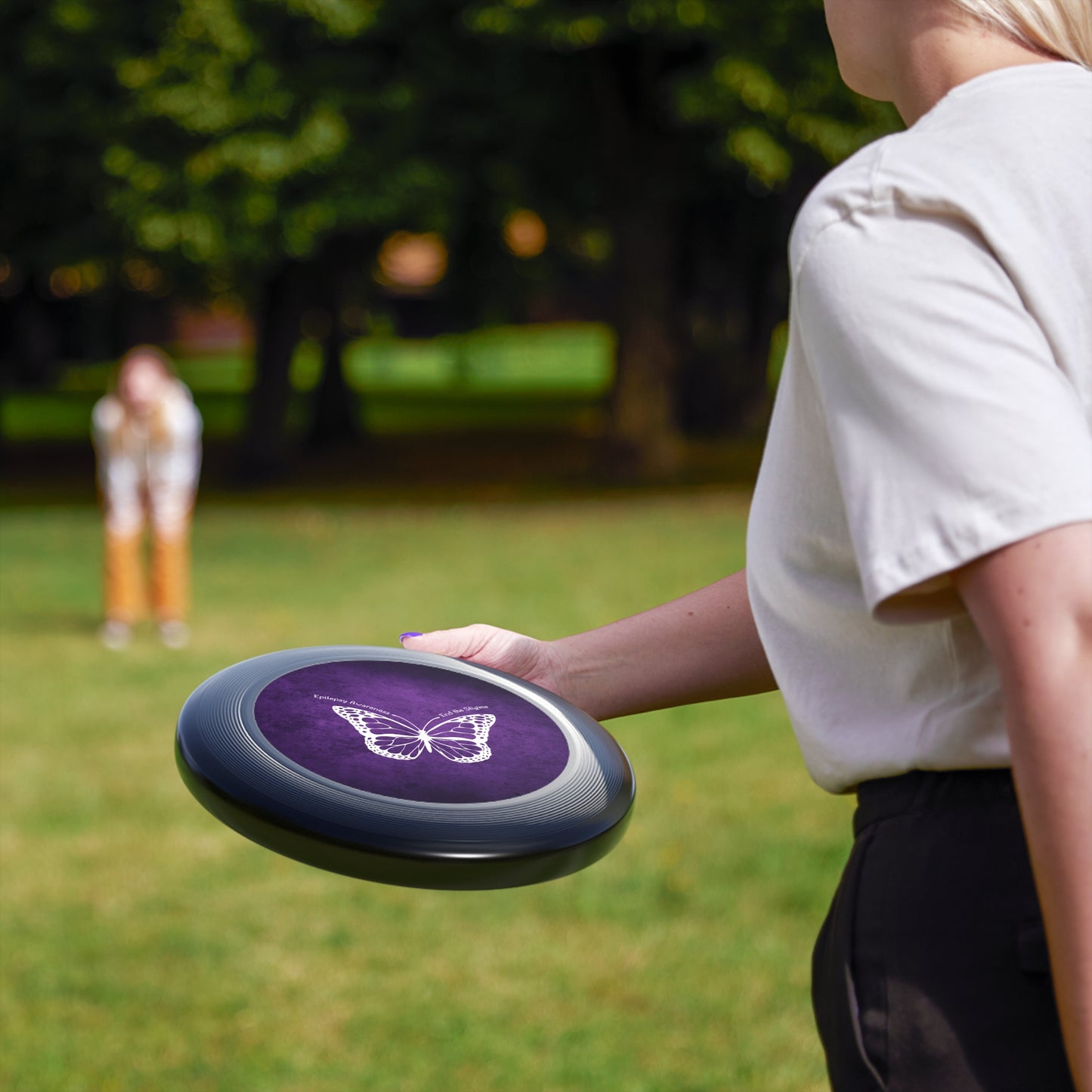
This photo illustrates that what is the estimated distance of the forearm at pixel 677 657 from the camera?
1.70 m

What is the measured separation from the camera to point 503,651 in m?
1.90

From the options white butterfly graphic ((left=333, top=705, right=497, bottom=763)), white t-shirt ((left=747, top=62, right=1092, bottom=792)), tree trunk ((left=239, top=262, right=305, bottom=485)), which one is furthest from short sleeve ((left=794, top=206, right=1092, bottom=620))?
tree trunk ((left=239, top=262, right=305, bottom=485))

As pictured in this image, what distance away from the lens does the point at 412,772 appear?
60.0 inches

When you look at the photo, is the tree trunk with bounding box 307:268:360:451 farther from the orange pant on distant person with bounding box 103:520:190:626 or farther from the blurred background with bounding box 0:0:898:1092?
the orange pant on distant person with bounding box 103:520:190:626

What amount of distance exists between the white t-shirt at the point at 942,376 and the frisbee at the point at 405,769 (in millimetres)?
360

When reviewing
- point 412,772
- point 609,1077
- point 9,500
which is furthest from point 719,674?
point 9,500

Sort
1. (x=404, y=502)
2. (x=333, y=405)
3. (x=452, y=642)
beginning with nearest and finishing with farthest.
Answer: (x=452, y=642) < (x=404, y=502) < (x=333, y=405)

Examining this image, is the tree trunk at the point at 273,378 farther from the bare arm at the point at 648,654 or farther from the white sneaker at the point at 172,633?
the bare arm at the point at 648,654

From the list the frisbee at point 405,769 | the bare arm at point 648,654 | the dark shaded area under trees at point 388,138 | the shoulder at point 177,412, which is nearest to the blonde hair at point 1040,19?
the bare arm at point 648,654

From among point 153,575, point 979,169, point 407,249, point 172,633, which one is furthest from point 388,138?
point 979,169

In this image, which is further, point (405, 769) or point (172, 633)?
point (172, 633)

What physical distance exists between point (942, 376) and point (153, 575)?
9763 millimetres

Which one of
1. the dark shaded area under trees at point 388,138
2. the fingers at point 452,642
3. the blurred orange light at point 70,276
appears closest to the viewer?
the fingers at point 452,642

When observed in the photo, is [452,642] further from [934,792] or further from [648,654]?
[934,792]
